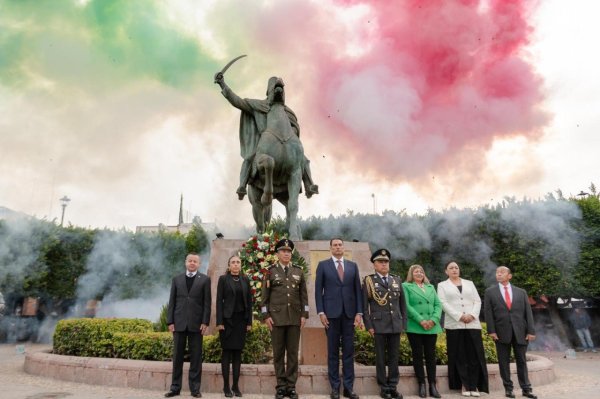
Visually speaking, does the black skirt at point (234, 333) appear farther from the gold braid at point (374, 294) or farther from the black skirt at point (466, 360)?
the black skirt at point (466, 360)

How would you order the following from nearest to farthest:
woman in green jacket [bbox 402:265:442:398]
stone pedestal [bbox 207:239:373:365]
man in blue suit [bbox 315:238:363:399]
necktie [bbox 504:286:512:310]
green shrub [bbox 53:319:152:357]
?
man in blue suit [bbox 315:238:363:399] → woman in green jacket [bbox 402:265:442:398] → necktie [bbox 504:286:512:310] → green shrub [bbox 53:319:152:357] → stone pedestal [bbox 207:239:373:365]

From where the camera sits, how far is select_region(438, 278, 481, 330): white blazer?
6.49m

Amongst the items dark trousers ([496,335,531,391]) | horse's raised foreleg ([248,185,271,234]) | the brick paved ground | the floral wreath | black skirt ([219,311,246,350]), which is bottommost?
the brick paved ground

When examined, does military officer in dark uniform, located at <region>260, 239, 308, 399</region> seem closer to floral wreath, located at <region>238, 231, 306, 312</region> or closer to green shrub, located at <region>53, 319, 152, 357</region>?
floral wreath, located at <region>238, 231, 306, 312</region>

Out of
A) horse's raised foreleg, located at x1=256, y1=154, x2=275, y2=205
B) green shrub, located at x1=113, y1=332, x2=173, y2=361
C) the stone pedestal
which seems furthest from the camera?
horse's raised foreleg, located at x1=256, y1=154, x2=275, y2=205

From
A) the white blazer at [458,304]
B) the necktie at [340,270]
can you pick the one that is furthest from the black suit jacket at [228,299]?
the white blazer at [458,304]

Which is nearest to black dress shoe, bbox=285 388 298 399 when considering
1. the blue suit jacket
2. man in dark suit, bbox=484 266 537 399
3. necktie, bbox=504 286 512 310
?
the blue suit jacket

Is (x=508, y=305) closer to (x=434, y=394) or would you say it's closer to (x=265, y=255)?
(x=434, y=394)

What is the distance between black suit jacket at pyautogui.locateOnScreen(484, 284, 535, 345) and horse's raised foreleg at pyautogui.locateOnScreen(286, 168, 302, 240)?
3.78 meters

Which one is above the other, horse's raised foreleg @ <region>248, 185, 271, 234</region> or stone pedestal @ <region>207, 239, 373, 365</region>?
horse's raised foreleg @ <region>248, 185, 271, 234</region>

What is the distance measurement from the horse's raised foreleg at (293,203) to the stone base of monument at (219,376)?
113 inches

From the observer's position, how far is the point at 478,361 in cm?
639

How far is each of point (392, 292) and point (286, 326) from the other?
5.04ft

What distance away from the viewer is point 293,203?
29.4ft
